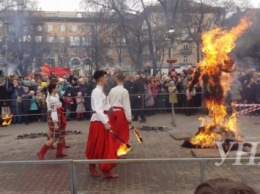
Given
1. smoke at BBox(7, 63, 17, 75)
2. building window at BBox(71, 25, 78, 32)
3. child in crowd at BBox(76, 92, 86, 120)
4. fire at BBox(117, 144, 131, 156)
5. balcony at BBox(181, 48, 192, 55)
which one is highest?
building window at BBox(71, 25, 78, 32)

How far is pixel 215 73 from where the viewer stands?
9.02 metres

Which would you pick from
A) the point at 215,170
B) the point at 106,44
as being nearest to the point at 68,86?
the point at 215,170

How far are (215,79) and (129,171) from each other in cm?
390

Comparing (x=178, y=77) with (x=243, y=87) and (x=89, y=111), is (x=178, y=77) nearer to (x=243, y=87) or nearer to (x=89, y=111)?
(x=243, y=87)

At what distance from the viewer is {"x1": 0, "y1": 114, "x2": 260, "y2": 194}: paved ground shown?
16.0 ft

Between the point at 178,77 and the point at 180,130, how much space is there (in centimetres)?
437

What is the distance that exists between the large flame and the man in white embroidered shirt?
1779 mm

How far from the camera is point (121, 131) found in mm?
8367

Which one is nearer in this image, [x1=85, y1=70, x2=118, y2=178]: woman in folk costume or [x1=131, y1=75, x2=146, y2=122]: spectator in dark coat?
[x1=85, y1=70, x2=118, y2=178]: woman in folk costume

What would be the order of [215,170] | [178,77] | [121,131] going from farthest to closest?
[178,77] → [121,131] → [215,170]

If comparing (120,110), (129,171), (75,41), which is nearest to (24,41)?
(75,41)

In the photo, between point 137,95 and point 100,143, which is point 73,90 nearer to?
point 137,95

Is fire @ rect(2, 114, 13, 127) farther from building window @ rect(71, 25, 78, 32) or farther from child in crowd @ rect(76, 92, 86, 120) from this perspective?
building window @ rect(71, 25, 78, 32)

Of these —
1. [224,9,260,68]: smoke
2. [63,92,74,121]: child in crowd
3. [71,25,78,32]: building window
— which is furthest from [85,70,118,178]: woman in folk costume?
[71,25,78,32]: building window
